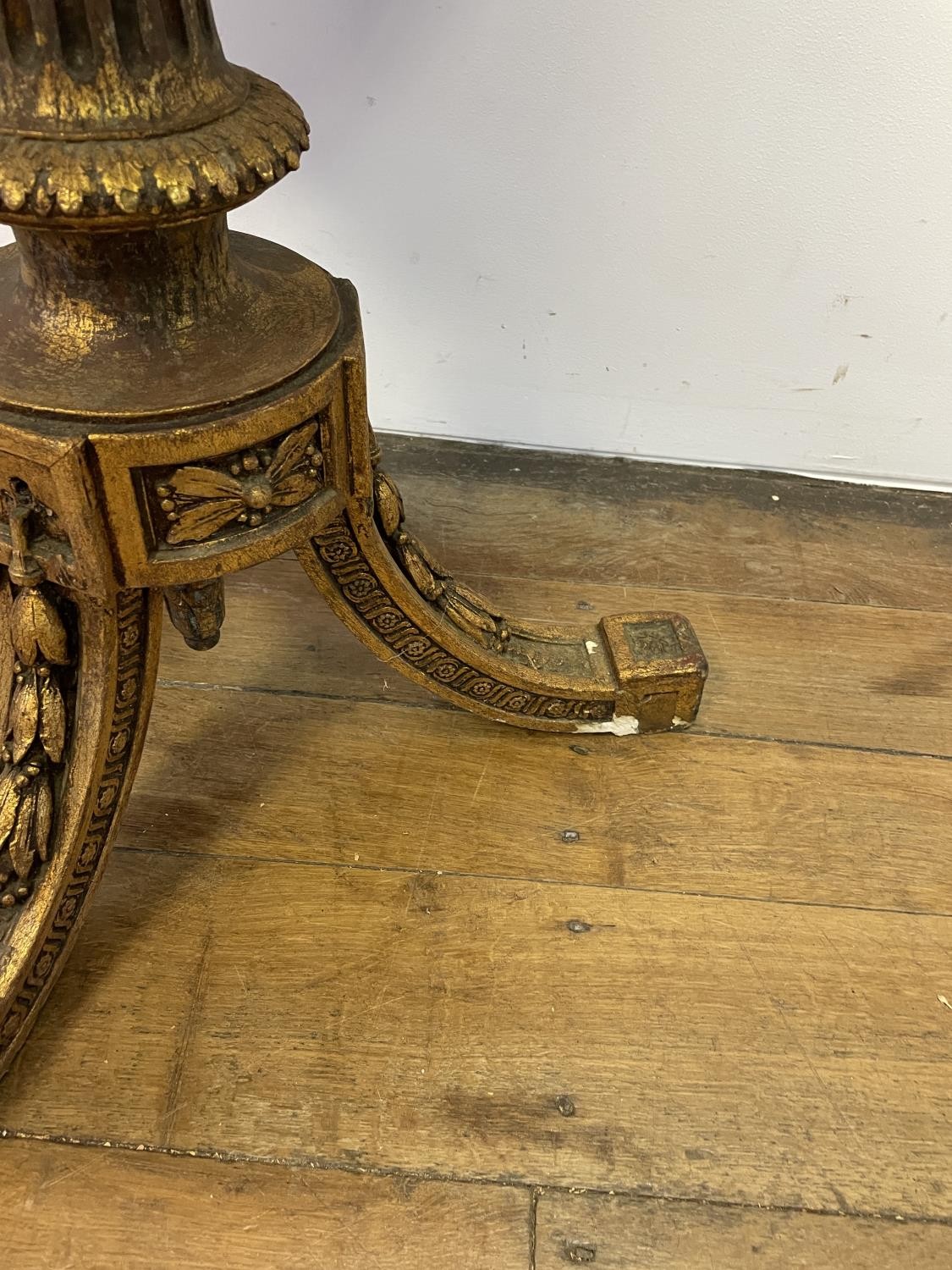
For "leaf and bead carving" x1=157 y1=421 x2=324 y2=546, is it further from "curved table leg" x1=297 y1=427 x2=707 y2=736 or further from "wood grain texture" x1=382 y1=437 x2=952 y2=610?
"wood grain texture" x1=382 y1=437 x2=952 y2=610

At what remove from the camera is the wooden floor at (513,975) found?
731 millimetres

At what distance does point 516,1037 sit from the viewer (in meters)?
0.82

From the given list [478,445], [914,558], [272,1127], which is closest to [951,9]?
[914,558]

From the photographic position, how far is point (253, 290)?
29.0 inches

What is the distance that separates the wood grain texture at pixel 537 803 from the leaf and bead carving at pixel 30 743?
18cm

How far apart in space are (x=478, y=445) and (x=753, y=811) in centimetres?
64

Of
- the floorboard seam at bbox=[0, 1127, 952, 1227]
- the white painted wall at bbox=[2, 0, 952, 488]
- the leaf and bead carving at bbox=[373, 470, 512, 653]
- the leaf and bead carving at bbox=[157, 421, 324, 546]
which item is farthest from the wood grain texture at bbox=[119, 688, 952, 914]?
the white painted wall at bbox=[2, 0, 952, 488]

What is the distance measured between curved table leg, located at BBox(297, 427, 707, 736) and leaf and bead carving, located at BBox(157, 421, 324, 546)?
0.12m

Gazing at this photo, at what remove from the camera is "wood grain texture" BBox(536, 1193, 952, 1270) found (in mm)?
711

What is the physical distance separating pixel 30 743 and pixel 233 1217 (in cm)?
35

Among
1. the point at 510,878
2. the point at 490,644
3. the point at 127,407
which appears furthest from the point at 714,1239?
the point at 127,407

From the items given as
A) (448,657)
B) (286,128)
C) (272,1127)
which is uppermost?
(286,128)

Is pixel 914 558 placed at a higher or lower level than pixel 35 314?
lower

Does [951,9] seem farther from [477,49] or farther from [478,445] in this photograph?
[478,445]
